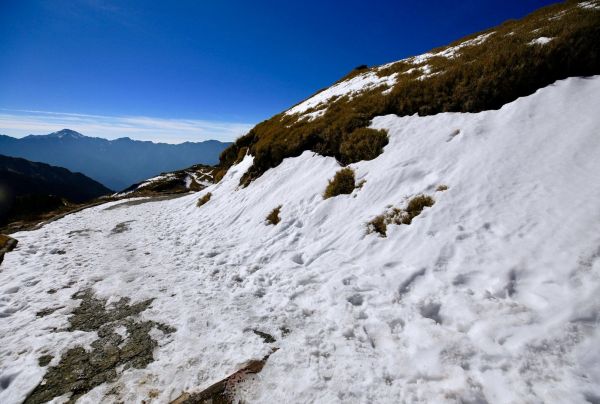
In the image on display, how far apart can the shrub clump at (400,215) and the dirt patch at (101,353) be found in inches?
196

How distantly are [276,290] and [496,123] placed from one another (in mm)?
7412

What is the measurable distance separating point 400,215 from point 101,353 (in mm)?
6548

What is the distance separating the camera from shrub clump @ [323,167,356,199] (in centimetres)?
919

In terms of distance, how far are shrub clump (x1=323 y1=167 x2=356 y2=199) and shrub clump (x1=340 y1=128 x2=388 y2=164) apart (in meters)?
0.99

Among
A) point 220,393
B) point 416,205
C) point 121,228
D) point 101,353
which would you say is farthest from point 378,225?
point 121,228

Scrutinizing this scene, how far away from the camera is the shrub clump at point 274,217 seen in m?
9.80

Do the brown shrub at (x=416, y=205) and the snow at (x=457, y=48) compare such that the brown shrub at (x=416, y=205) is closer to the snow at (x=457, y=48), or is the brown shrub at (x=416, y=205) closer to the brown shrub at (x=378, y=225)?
the brown shrub at (x=378, y=225)

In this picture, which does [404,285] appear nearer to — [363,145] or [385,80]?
[363,145]

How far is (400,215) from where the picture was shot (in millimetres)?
6824

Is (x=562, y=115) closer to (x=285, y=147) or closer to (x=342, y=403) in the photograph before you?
(x=342, y=403)

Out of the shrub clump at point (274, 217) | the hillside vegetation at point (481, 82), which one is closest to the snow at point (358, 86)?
the hillside vegetation at point (481, 82)

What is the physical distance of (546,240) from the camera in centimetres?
461

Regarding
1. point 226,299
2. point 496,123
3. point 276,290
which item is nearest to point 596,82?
point 496,123

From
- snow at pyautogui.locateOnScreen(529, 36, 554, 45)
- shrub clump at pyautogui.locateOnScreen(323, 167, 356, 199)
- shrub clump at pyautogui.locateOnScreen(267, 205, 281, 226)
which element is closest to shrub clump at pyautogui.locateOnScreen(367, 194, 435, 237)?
shrub clump at pyautogui.locateOnScreen(323, 167, 356, 199)
